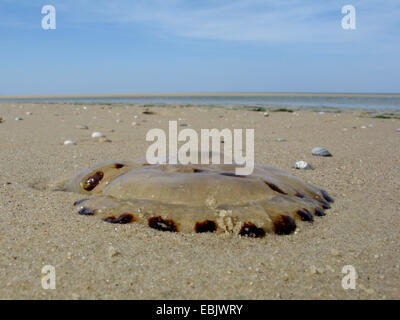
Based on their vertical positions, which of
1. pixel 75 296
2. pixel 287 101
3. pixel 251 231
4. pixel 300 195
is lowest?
pixel 75 296

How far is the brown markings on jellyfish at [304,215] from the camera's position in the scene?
3.42 metres

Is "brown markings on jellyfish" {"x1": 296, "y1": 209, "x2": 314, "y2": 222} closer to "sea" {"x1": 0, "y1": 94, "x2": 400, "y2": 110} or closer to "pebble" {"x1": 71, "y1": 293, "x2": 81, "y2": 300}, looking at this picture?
"pebble" {"x1": 71, "y1": 293, "x2": 81, "y2": 300}

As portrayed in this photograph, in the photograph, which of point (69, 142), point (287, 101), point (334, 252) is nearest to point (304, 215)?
point (334, 252)

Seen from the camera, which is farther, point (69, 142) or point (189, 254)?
point (69, 142)

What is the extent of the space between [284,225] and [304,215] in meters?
0.32

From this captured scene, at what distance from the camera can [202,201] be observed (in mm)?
3277

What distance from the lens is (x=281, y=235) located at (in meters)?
3.17

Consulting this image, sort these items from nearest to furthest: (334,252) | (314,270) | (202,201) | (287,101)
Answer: (314,270), (334,252), (202,201), (287,101)

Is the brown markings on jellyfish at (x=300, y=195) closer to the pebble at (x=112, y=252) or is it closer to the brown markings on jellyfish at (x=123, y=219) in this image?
the brown markings on jellyfish at (x=123, y=219)

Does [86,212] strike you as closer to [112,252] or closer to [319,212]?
[112,252]

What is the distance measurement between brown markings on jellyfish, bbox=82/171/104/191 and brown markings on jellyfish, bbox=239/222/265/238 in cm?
175
